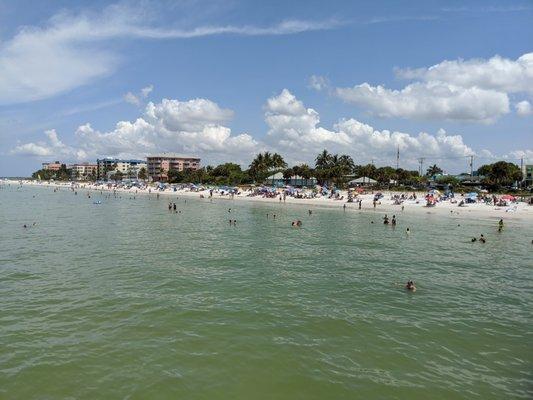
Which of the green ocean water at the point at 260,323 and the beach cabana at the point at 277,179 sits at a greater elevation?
the beach cabana at the point at 277,179

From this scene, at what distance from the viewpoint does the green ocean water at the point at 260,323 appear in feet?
36.2

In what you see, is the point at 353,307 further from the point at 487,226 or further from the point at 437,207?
the point at 437,207

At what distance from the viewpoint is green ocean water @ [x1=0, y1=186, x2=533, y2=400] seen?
1105 centimetres

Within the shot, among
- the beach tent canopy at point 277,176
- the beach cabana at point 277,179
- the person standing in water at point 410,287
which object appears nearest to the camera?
the person standing in water at point 410,287

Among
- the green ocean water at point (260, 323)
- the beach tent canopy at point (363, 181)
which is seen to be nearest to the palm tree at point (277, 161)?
the beach tent canopy at point (363, 181)

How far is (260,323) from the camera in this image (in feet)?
49.8

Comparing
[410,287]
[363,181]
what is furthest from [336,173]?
[410,287]

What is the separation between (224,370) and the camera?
1168cm

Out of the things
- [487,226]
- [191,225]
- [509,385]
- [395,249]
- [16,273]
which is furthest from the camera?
[487,226]

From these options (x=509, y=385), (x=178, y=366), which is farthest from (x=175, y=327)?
(x=509, y=385)

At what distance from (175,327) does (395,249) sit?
21.4m

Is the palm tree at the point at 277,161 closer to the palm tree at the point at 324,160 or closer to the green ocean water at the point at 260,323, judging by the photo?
the palm tree at the point at 324,160

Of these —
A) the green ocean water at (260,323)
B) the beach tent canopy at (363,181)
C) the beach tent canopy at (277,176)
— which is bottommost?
the green ocean water at (260,323)

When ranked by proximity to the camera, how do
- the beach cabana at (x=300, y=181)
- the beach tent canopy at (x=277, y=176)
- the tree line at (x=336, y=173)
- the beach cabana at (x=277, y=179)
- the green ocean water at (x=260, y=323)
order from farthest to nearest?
the beach tent canopy at (x=277, y=176) < the beach cabana at (x=277, y=179) < the beach cabana at (x=300, y=181) < the tree line at (x=336, y=173) < the green ocean water at (x=260, y=323)
